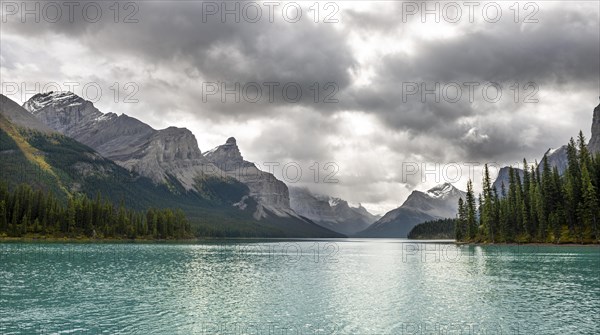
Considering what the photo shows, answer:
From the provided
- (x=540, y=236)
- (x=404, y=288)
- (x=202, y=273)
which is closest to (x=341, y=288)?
(x=404, y=288)

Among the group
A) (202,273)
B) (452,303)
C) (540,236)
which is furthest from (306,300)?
(540,236)

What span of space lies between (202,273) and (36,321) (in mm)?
41123

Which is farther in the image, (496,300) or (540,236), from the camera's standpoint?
(540,236)

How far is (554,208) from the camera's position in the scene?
16338 cm

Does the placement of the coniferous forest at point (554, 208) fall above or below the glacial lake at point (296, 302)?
above

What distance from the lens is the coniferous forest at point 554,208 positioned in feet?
485

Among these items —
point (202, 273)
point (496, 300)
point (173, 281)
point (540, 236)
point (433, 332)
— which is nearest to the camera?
point (433, 332)

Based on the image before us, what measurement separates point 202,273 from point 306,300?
34048 mm

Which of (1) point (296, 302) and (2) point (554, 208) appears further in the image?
(2) point (554, 208)

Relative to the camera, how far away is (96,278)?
65875 millimetres

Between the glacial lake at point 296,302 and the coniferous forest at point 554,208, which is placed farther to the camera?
the coniferous forest at point 554,208

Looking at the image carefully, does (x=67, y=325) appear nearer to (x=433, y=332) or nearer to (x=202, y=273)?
(x=433, y=332)

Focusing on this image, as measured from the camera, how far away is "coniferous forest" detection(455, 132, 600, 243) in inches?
5817

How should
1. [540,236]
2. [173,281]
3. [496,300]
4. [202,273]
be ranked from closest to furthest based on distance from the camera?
[496,300]
[173,281]
[202,273]
[540,236]
